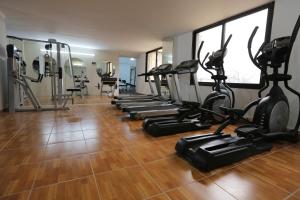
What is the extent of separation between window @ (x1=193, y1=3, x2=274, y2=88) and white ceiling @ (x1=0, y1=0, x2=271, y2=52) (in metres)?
0.23

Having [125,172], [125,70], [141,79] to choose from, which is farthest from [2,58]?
[125,70]

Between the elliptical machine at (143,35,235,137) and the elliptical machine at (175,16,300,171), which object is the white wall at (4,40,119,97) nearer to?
the elliptical machine at (143,35,235,137)

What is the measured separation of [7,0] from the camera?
3.44 meters

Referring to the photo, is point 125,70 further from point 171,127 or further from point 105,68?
point 171,127

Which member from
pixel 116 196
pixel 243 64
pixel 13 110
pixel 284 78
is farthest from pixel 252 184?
pixel 13 110

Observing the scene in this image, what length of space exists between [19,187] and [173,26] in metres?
4.81

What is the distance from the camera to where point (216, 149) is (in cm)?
183

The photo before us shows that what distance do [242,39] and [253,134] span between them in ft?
8.61

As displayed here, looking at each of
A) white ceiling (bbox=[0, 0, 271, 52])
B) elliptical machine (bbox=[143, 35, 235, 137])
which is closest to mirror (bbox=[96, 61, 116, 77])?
→ white ceiling (bbox=[0, 0, 271, 52])

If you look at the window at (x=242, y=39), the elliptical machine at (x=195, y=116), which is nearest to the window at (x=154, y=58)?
the window at (x=242, y=39)

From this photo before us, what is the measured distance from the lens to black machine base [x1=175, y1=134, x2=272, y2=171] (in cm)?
161

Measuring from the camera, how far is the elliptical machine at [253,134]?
1678 millimetres

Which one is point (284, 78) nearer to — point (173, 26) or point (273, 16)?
point (273, 16)

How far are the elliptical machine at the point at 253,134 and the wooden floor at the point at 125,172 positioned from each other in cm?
9
